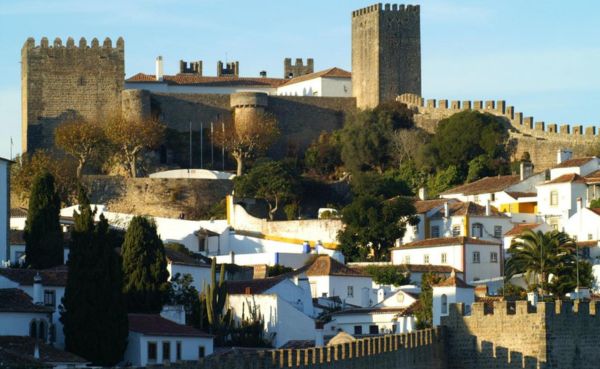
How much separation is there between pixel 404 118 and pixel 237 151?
282 inches

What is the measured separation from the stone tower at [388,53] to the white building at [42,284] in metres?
44.3

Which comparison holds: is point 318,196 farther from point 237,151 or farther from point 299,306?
point 299,306

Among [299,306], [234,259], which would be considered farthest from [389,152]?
[299,306]

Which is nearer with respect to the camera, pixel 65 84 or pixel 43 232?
pixel 43 232

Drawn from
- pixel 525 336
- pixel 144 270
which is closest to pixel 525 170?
pixel 144 270

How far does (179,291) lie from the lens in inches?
2138

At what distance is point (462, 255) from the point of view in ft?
225

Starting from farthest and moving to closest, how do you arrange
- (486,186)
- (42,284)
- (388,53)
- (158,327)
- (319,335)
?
(388,53), (486,186), (319,335), (42,284), (158,327)

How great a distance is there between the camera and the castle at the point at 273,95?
286ft

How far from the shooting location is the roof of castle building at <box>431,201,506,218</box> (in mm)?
73875

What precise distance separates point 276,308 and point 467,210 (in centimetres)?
2217

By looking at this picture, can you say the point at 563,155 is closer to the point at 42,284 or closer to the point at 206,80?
Result: the point at 206,80

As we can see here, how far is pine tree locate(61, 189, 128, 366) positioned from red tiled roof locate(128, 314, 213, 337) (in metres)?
0.91

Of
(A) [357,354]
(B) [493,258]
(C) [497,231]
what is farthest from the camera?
(C) [497,231]
